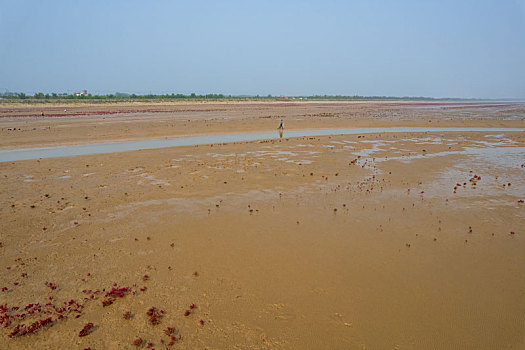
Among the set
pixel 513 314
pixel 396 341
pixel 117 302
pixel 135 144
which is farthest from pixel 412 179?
pixel 135 144

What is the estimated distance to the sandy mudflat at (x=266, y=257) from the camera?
5.91 metres

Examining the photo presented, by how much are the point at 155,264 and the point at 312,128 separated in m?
36.5

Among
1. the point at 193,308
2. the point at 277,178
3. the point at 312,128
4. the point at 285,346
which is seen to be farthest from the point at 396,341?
the point at 312,128

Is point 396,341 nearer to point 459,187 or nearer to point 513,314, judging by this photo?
point 513,314

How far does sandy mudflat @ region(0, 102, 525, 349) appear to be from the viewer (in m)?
5.91

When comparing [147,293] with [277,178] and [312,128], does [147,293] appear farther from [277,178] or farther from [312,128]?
[312,128]

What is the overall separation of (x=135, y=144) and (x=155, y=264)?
22427mm

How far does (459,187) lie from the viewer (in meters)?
14.8

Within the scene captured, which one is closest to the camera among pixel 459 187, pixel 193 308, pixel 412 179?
pixel 193 308

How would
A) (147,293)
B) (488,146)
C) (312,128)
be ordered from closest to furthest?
(147,293)
(488,146)
(312,128)

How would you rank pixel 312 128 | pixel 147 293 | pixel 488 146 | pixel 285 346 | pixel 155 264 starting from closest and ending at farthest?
pixel 285 346
pixel 147 293
pixel 155 264
pixel 488 146
pixel 312 128

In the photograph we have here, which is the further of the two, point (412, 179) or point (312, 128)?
point (312, 128)

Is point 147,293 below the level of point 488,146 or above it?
below

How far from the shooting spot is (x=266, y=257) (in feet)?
28.3
